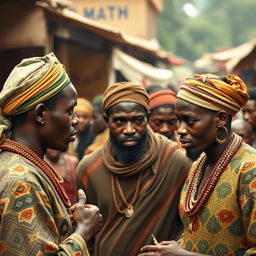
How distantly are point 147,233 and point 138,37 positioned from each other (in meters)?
17.9

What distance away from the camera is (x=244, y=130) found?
7.04 m

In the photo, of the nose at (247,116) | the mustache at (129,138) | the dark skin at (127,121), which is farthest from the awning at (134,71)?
the mustache at (129,138)

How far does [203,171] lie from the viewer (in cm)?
436

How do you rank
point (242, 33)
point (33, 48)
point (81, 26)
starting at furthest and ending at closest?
point (242, 33)
point (81, 26)
point (33, 48)

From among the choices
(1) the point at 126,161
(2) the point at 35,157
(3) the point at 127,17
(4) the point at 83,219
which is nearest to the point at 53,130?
(2) the point at 35,157

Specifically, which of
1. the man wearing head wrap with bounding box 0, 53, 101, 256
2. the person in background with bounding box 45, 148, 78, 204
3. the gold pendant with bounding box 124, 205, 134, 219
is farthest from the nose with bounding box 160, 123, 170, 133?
the man wearing head wrap with bounding box 0, 53, 101, 256

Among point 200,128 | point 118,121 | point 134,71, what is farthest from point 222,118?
point 134,71

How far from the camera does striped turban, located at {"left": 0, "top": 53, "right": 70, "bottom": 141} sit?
3604mm

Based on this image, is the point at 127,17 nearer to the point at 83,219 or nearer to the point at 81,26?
the point at 81,26

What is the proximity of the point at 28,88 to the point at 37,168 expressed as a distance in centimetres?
41

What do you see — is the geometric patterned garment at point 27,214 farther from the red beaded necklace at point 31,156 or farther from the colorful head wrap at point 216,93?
the colorful head wrap at point 216,93

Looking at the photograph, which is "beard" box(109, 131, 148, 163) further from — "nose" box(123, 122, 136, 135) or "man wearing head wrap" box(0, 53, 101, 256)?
"man wearing head wrap" box(0, 53, 101, 256)

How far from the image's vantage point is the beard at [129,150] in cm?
555

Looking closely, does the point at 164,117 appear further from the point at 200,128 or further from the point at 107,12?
the point at 107,12
